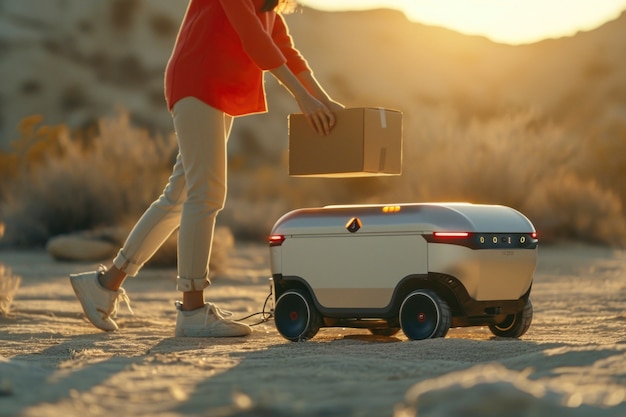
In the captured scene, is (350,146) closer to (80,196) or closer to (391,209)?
(391,209)

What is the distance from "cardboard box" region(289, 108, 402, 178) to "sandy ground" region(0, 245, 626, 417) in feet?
2.79

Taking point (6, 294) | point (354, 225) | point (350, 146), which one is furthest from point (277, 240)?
point (6, 294)

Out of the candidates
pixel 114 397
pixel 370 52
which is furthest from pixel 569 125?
pixel 114 397

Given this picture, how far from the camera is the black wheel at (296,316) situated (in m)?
5.85

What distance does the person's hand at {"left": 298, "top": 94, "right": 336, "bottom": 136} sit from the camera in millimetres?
5633

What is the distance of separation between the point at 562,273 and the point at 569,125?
34612mm

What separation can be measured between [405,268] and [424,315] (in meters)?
0.24

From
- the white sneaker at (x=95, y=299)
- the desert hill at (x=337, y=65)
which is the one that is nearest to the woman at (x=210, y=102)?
the white sneaker at (x=95, y=299)

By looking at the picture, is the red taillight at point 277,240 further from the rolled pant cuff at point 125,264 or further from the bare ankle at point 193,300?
the rolled pant cuff at point 125,264

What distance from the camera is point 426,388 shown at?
316 cm

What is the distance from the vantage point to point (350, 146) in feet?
18.2

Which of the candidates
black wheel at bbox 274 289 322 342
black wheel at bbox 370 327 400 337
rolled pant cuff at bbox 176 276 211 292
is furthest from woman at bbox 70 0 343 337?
black wheel at bbox 370 327 400 337

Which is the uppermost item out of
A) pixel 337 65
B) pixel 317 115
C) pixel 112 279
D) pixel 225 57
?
pixel 337 65

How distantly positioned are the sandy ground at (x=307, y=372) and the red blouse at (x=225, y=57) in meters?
1.24
